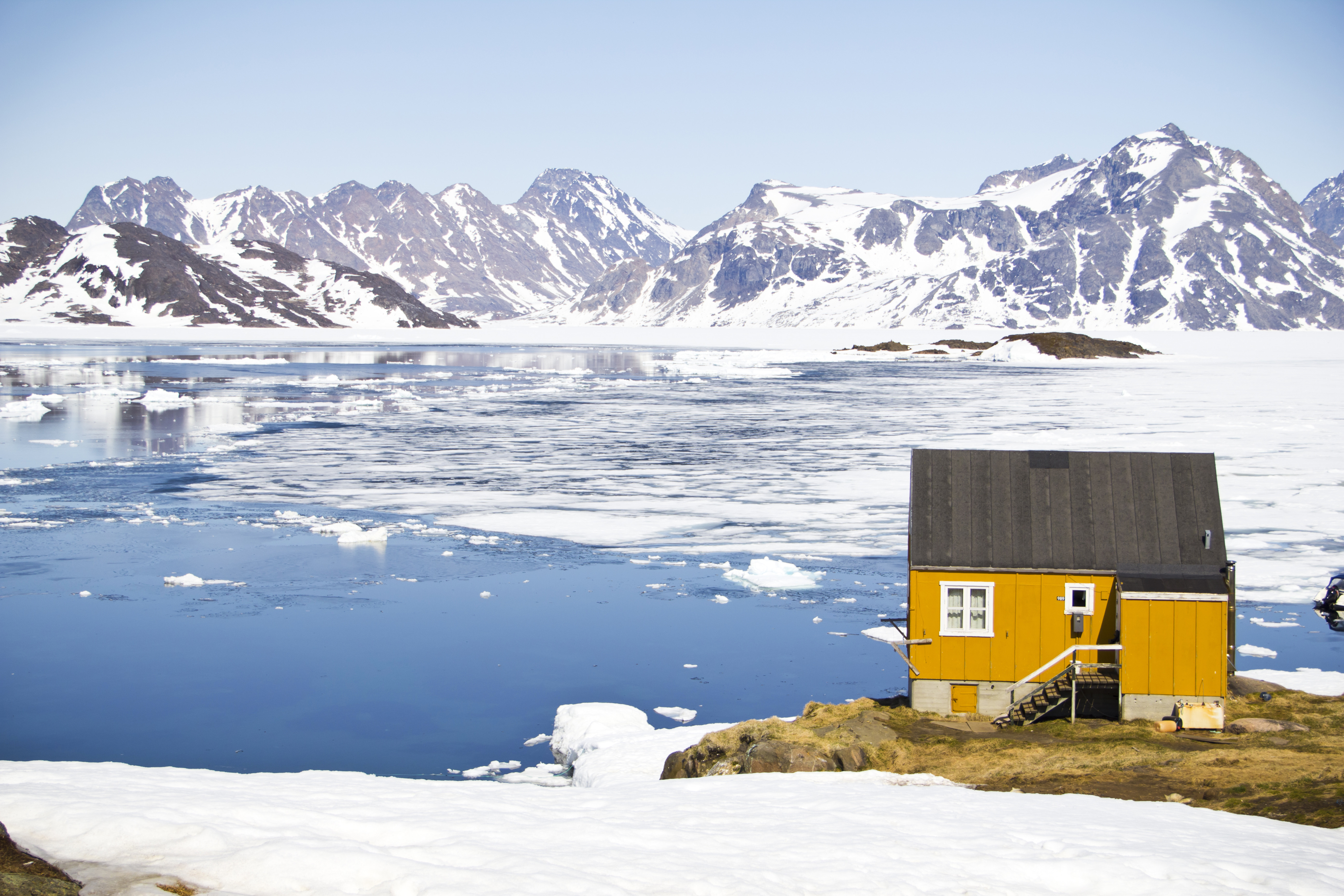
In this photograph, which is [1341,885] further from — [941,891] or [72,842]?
[72,842]

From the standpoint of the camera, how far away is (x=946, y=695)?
18.1m

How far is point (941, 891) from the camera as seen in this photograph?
10.5 m

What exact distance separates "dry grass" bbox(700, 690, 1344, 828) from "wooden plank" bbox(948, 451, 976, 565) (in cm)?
260

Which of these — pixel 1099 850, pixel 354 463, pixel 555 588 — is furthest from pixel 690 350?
pixel 1099 850

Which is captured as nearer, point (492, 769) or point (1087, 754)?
point (1087, 754)

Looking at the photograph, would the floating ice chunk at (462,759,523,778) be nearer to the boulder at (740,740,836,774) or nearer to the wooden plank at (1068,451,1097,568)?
the boulder at (740,740,836,774)

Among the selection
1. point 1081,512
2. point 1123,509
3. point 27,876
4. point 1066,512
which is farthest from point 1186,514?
point 27,876

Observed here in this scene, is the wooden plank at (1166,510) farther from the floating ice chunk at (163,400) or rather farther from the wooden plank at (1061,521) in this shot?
the floating ice chunk at (163,400)

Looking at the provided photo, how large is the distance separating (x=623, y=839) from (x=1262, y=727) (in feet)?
33.7

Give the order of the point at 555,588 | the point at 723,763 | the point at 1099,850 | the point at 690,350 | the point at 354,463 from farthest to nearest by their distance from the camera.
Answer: the point at 690,350
the point at 354,463
the point at 555,588
the point at 723,763
the point at 1099,850

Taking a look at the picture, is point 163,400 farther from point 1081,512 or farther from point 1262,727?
point 1262,727

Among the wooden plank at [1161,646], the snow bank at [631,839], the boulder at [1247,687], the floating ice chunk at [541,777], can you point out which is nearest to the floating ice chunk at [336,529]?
the floating ice chunk at [541,777]

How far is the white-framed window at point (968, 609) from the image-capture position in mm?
18125

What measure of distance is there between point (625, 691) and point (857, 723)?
4495 millimetres
